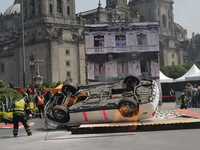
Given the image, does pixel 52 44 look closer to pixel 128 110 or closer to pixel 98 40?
pixel 98 40

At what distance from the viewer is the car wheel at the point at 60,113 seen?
1603 centimetres

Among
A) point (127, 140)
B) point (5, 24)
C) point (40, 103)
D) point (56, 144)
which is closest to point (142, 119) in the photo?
point (127, 140)

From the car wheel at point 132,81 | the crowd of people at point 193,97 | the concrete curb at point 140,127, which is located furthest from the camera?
the crowd of people at point 193,97

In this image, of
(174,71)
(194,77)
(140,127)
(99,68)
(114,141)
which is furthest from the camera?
(174,71)

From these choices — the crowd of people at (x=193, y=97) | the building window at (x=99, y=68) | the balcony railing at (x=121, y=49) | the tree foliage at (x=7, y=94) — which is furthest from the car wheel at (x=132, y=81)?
the crowd of people at (x=193, y=97)

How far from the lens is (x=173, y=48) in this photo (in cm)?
10312

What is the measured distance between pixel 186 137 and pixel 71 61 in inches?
2556

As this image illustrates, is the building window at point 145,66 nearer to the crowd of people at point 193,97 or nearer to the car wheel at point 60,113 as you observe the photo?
the crowd of people at point 193,97

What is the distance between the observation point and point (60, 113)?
16.1 m

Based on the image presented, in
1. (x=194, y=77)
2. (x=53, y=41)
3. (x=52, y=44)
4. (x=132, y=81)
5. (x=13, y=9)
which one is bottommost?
(x=194, y=77)

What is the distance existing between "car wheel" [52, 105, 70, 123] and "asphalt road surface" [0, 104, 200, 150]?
120 centimetres

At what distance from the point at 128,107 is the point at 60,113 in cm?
317

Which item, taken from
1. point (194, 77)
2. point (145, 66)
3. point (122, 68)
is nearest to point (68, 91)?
point (122, 68)

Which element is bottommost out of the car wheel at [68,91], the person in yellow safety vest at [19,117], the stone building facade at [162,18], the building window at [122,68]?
the person in yellow safety vest at [19,117]
